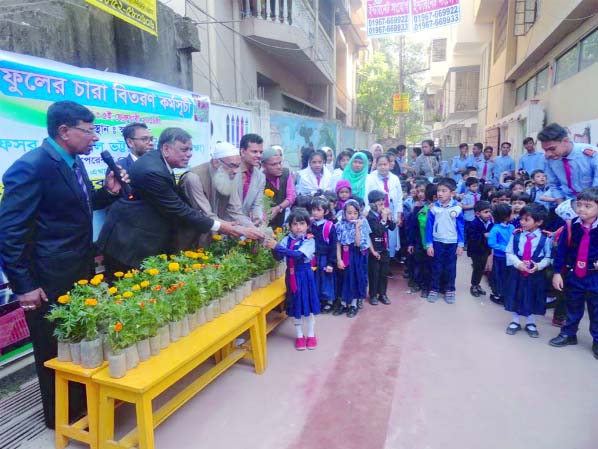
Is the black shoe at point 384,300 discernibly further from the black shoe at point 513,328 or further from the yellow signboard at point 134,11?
the yellow signboard at point 134,11

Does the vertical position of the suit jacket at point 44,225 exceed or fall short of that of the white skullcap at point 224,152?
it falls short

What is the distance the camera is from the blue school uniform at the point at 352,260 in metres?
4.54

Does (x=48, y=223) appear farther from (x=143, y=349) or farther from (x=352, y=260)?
(x=352, y=260)

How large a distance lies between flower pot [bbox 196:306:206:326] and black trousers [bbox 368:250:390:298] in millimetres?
2458

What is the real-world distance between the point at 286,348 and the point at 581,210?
2.81 metres

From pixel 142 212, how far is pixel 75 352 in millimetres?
1097

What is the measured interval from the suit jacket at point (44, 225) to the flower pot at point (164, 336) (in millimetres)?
663

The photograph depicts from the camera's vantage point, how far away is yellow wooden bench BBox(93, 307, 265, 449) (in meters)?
2.27

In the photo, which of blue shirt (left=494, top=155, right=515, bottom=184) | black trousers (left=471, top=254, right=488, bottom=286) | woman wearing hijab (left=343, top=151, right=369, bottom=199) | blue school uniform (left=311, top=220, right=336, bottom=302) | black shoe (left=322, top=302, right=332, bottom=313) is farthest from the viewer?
blue shirt (left=494, top=155, right=515, bottom=184)

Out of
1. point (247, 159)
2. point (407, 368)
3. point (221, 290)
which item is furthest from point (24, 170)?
point (407, 368)

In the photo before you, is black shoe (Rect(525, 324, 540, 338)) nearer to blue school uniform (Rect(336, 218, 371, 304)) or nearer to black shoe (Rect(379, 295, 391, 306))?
black shoe (Rect(379, 295, 391, 306))

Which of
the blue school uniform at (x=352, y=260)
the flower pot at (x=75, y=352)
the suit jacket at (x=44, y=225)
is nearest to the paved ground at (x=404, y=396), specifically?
the blue school uniform at (x=352, y=260)

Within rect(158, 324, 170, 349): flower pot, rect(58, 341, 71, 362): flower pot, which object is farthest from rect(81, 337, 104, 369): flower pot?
rect(158, 324, 170, 349): flower pot

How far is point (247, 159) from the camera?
4.18 meters
